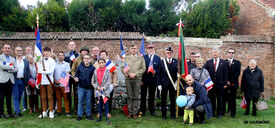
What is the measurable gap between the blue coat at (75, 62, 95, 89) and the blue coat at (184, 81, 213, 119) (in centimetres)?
271

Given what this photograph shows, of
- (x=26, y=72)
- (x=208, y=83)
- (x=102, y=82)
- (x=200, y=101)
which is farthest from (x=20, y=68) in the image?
(x=208, y=83)

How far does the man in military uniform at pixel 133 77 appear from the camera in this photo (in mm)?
6031

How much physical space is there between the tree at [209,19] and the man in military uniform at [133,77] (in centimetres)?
1106

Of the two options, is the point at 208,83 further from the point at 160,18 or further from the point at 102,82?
the point at 160,18

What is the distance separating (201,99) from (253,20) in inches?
472

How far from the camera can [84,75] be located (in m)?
5.64

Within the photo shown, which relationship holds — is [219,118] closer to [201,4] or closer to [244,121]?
[244,121]

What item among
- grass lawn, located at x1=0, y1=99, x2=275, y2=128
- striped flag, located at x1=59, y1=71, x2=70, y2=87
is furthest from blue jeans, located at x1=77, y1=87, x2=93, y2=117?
striped flag, located at x1=59, y1=71, x2=70, y2=87

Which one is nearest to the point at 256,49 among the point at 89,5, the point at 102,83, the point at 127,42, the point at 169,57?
the point at 127,42

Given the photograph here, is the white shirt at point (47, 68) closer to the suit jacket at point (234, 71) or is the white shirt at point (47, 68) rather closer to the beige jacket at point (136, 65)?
the beige jacket at point (136, 65)

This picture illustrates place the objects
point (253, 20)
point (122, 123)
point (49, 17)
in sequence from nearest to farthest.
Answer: point (122, 123)
point (253, 20)
point (49, 17)

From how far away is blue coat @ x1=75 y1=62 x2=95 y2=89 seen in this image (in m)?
5.62

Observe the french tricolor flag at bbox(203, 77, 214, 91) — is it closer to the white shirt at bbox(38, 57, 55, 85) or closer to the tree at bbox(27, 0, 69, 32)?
the white shirt at bbox(38, 57, 55, 85)

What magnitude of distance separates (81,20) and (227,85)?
13.7 metres
